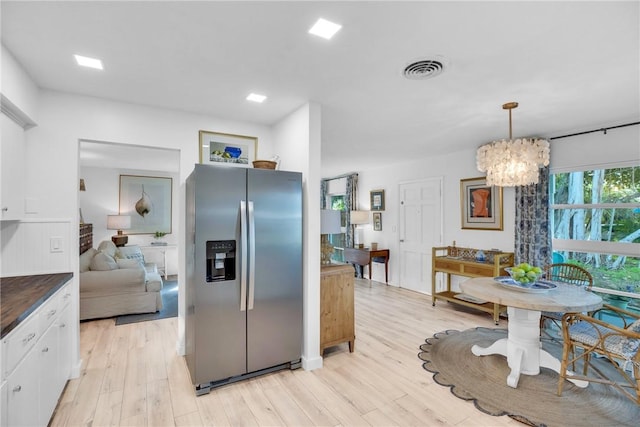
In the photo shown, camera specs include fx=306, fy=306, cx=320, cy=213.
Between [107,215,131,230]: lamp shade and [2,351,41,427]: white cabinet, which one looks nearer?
[2,351,41,427]: white cabinet

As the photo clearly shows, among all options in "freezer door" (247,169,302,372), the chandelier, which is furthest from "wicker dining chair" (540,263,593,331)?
"freezer door" (247,169,302,372)

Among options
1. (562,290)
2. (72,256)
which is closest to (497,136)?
(562,290)

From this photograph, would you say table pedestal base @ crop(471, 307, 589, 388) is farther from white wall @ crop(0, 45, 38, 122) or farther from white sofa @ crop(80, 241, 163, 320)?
white sofa @ crop(80, 241, 163, 320)

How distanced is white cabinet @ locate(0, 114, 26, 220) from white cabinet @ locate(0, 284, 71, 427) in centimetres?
66

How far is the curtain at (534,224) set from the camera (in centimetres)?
380

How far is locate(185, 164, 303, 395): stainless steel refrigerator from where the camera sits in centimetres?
240

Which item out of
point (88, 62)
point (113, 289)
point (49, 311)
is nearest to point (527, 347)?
point (49, 311)

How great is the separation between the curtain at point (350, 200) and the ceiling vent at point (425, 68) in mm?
4744

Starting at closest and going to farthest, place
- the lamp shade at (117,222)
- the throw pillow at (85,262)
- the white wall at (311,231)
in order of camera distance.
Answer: the white wall at (311,231)
the throw pillow at (85,262)
the lamp shade at (117,222)

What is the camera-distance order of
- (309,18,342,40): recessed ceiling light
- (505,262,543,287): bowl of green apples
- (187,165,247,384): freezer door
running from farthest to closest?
(505,262,543,287): bowl of green apples → (187,165,247,384): freezer door → (309,18,342,40): recessed ceiling light

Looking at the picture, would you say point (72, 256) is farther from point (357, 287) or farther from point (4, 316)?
point (357, 287)

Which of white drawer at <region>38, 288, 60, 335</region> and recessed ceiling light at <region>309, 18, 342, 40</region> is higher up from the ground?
recessed ceiling light at <region>309, 18, 342, 40</region>

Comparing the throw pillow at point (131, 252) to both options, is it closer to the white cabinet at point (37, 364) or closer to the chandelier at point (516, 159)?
the white cabinet at point (37, 364)

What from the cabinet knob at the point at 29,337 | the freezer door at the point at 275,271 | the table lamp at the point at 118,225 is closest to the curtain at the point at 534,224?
the freezer door at the point at 275,271
